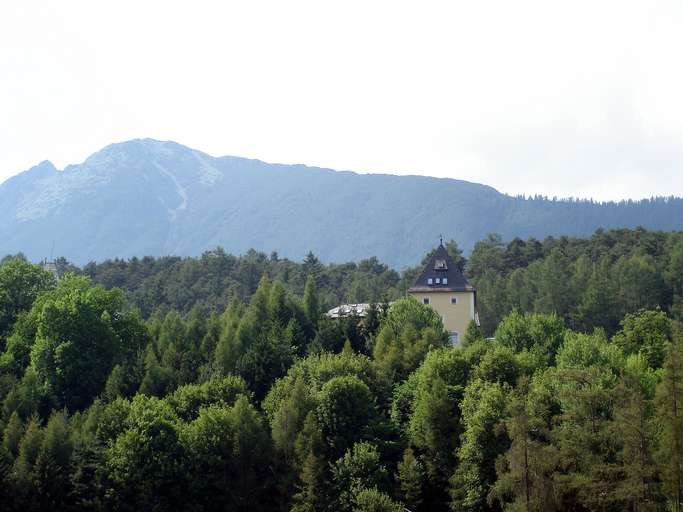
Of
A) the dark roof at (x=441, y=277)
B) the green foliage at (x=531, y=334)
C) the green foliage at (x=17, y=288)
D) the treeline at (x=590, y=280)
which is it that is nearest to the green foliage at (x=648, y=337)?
the green foliage at (x=531, y=334)

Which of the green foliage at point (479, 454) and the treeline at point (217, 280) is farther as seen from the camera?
the treeline at point (217, 280)

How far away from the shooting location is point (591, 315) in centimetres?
9594

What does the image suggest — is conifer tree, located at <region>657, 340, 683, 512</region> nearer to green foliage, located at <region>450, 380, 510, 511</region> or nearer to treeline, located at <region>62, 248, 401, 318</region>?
green foliage, located at <region>450, 380, 510, 511</region>

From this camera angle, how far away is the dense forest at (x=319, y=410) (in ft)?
143

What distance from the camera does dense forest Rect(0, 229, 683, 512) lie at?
43.6 metres

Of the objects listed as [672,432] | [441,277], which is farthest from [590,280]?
[672,432]

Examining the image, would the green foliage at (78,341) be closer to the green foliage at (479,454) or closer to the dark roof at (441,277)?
the dark roof at (441,277)

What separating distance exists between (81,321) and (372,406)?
77.3 ft

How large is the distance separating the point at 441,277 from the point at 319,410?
28.7 metres

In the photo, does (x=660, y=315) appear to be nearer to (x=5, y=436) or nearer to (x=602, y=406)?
(x=602, y=406)

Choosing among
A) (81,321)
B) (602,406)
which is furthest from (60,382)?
(602,406)

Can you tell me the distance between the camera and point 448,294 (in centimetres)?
7875

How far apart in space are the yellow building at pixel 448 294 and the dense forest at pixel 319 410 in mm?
9503

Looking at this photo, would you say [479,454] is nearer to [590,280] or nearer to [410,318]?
[410,318]
